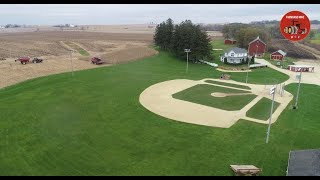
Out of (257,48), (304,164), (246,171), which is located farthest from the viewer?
(257,48)

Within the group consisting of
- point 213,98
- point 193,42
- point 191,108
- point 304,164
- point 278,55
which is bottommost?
point 191,108

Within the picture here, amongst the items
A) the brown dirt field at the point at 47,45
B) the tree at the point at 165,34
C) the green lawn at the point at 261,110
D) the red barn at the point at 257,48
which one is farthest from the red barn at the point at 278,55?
the brown dirt field at the point at 47,45

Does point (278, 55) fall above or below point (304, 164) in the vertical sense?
above

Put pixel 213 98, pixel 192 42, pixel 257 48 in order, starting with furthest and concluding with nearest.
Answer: pixel 257 48 → pixel 192 42 → pixel 213 98

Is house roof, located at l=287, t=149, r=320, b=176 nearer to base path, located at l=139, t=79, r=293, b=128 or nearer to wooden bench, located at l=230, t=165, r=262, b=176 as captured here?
wooden bench, located at l=230, t=165, r=262, b=176

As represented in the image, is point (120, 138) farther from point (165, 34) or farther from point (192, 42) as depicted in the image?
point (165, 34)

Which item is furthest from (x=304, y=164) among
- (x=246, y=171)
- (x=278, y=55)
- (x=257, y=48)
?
(x=257, y=48)
